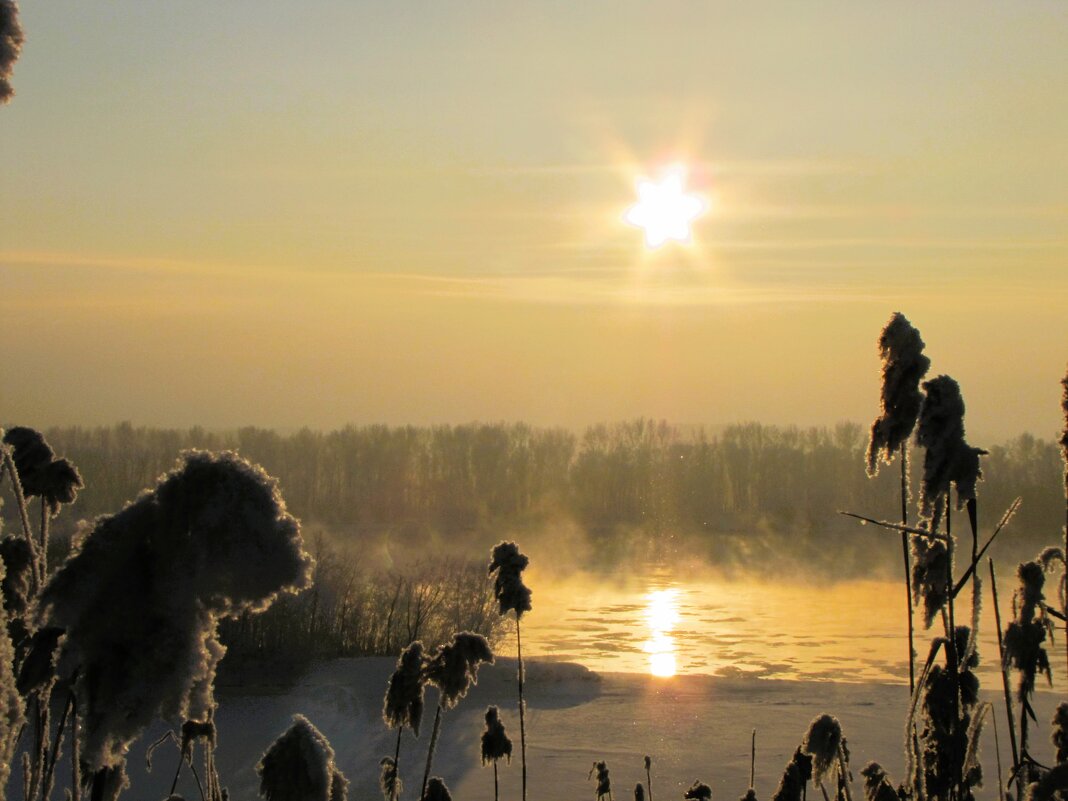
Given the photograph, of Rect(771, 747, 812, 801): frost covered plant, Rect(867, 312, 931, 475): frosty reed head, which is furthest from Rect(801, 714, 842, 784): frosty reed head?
Rect(867, 312, 931, 475): frosty reed head

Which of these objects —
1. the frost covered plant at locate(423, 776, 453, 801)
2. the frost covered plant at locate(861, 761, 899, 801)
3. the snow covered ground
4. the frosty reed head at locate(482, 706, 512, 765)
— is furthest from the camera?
the snow covered ground

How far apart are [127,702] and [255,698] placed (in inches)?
639

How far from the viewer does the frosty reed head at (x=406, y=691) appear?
3.24 m

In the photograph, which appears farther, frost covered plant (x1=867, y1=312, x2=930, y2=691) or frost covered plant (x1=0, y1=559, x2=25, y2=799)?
frost covered plant (x1=867, y1=312, x2=930, y2=691)

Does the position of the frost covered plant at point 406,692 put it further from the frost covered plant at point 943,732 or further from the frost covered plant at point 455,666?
the frost covered plant at point 943,732

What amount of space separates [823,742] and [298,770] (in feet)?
7.31

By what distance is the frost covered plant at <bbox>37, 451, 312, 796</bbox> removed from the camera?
2.96 feet

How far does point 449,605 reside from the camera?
74.4 ft

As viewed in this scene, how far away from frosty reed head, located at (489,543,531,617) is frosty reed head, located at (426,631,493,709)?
55 cm

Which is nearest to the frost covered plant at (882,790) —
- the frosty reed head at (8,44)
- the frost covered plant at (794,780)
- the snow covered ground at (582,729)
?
the frost covered plant at (794,780)

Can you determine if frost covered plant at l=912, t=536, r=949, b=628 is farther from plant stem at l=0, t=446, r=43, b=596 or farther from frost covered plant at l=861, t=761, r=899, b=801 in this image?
plant stem at l=0, t=446, r=43, b=596

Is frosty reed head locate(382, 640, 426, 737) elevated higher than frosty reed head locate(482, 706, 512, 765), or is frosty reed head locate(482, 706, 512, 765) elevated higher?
frosty reed head locate(382, 640, 426, 737)

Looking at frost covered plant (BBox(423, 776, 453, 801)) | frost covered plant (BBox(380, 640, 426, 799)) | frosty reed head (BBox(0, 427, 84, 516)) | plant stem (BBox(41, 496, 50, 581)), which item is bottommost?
frost covered plant (BBox(423, 776, 453, 801))

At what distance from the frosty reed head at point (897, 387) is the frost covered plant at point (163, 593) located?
5.68ft
